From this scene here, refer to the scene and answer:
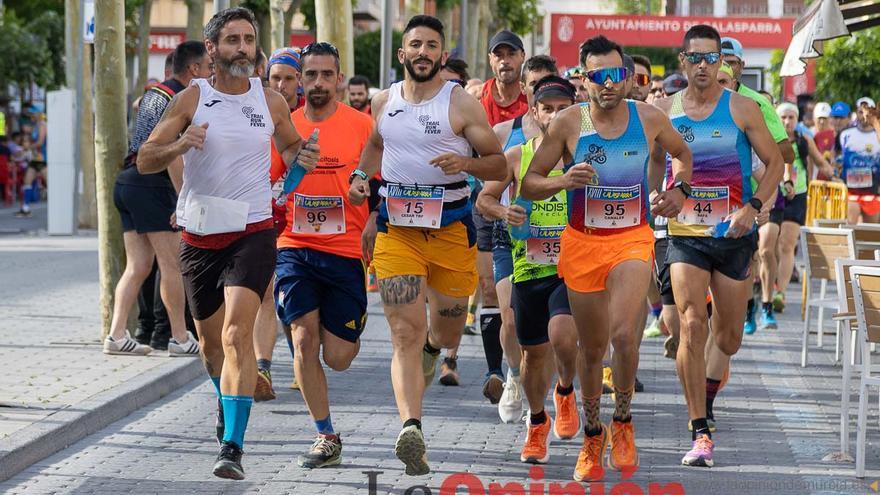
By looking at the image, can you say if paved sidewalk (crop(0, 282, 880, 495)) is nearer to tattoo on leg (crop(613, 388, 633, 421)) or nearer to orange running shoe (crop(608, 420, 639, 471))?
orange running shoe (crop(608, 420, 639, 471))

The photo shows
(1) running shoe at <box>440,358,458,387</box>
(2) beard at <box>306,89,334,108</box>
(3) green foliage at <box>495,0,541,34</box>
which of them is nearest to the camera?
(2) beard at <box>306,89,334,108</box>

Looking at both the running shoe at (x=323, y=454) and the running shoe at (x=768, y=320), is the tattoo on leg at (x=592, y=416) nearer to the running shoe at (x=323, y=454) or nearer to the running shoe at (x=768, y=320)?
the running shoe at (x=323, y=454)

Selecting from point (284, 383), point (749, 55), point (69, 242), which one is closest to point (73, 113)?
point (69, 242)

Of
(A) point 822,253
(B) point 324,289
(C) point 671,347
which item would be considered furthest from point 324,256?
(A) point 822,253

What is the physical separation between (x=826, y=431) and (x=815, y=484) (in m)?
1.86

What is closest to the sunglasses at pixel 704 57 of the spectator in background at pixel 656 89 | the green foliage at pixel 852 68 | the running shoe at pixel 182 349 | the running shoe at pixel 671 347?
the running shoe at pixel 671 347

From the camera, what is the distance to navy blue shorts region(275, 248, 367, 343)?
882cm

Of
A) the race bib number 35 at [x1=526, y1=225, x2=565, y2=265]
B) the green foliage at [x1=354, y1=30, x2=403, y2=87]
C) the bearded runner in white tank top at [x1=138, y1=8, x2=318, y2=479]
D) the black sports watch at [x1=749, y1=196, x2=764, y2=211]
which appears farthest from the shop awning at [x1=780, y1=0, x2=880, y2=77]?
the green foliage at [x1=354, y1=30, x2=403, y2=87]

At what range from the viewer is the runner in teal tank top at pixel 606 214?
26.9 ft

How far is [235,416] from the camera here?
789cm

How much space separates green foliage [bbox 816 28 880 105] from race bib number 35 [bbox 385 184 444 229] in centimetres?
4210

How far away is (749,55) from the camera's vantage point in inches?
2854

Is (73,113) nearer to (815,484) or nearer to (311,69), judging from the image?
(311,69)

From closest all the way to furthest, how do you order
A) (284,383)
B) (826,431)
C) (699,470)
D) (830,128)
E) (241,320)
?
(241,320), (699,470), (826,431), (284,383), (830,128)
